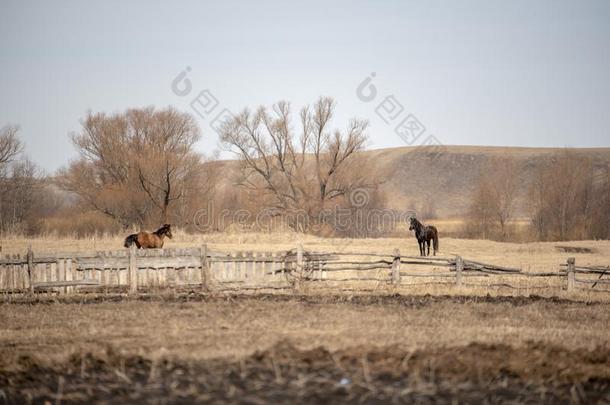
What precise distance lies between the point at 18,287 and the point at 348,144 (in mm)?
36344

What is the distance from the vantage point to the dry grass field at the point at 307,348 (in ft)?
23.5

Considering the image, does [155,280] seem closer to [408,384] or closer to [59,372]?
[59,372]

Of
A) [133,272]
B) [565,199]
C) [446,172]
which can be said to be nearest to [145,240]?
[133,272]

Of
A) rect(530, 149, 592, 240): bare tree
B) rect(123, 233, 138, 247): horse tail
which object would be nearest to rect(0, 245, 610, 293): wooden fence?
rect(123, 233, 138, 247): horse tail

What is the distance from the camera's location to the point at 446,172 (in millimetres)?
118875

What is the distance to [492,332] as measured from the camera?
36.1 feet

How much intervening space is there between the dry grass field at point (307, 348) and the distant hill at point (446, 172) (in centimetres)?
8882

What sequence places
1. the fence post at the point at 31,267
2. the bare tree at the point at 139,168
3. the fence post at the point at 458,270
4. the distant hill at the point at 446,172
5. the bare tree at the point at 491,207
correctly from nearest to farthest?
the fence post at the point at 31,267 → the fence post at the point at 458,270 → the bare tree at the point at 139,168 → the bare tree at the point at 491,207 → the distant hill at the point at 446,172

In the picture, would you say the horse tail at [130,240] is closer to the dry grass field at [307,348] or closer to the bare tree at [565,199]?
the dry grass field at [307,348]

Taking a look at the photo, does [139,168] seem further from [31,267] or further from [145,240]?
[31,267]

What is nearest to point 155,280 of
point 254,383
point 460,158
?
point 254,383

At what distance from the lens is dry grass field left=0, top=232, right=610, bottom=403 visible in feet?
23.5

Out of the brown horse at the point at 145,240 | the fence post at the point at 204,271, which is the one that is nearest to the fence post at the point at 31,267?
the fence post at the point at 204,271

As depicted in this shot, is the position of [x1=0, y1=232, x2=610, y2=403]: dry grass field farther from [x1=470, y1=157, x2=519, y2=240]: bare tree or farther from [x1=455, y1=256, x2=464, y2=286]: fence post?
[x1=470, y1=157, x2=519, y2=240]: bare tree
